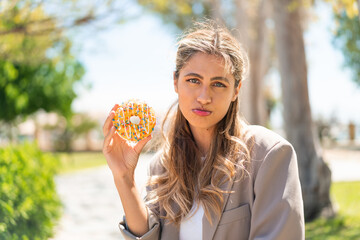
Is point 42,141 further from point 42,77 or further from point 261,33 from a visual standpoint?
point 261,33

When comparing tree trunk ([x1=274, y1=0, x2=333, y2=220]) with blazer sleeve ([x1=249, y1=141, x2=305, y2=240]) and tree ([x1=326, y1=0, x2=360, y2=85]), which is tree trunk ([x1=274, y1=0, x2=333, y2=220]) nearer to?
blazer sleeve ([x1=249, y1=141, x2=305, y2=240])

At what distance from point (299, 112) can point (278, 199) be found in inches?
182

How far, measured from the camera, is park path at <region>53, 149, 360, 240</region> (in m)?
6.06

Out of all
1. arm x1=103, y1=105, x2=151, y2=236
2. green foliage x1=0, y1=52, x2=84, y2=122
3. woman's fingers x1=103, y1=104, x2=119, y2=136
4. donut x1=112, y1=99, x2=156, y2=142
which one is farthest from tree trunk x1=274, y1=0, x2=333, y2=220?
green foliage x1=0, y1=52, x2=84, y2=122

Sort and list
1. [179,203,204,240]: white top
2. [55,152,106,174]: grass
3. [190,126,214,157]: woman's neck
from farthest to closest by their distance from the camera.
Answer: [55,152,106,174]: grass
[190,126,214,157]: woman's neck
[179,203,204,240]: white top

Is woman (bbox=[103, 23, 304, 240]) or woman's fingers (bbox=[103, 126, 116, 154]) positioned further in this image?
woman's fingers (bbox=[103, 126, 116, 154])

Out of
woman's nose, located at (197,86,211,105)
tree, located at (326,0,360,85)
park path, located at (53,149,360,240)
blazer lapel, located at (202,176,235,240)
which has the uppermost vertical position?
tree, located at (326,0,360,85)

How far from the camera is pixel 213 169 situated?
2.14 meters

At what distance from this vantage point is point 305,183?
6.13 meters

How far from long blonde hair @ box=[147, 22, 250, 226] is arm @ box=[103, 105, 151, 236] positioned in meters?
0.13

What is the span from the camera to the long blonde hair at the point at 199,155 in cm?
206

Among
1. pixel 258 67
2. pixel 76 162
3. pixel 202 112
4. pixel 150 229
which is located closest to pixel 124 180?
pixel 150 229

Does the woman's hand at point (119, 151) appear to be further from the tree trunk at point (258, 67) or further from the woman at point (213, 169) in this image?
the tree trunk at point (258, 67)

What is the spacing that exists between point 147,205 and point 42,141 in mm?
29763
